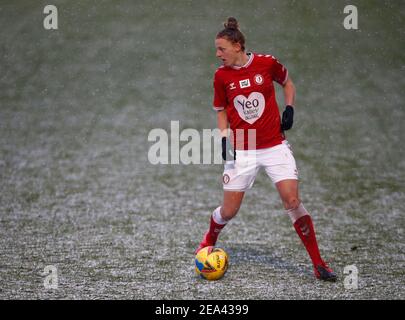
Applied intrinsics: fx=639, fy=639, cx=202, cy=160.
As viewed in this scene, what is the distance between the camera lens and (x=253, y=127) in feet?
18.7

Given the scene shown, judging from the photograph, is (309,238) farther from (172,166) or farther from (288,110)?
(172,166)

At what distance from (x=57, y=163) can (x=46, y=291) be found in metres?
5.57

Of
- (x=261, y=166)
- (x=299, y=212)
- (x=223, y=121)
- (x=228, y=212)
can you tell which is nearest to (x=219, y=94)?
(x=223, y=121)

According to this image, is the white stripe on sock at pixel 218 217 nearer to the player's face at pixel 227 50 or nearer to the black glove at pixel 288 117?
the black glove at pixel 288 117

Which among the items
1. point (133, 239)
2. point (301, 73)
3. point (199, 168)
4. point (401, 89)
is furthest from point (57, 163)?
point (401, 89)

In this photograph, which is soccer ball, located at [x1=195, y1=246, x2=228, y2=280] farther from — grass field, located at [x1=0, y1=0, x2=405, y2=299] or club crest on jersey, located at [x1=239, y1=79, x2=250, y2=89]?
club crest on jersey, located at [x1=239, y1=79, x2=250, y2=89]

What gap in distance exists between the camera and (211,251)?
19.2 ft

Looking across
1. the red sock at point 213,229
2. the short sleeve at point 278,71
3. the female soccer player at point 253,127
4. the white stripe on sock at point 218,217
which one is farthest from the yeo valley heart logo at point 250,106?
the red sock at point 213,229

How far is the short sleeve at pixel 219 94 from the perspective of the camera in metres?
5.70

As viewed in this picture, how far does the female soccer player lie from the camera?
5.59m

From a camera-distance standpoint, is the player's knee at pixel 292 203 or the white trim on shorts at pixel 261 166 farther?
the white trim on shorts at pixel 261 166

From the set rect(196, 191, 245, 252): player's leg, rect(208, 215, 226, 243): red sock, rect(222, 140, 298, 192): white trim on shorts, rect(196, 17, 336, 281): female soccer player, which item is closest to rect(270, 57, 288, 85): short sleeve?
rect(196, 17, 336, 281): female soccer player

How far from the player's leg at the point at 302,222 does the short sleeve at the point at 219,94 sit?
34.4 inches

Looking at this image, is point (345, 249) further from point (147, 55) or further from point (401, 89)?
point (147, 55)
